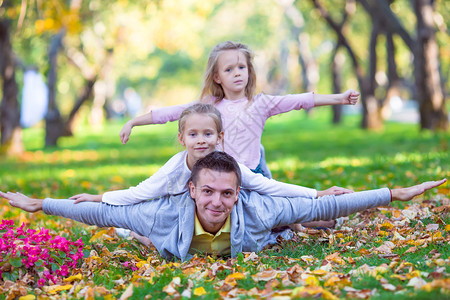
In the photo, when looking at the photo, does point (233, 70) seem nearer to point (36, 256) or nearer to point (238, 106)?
point (238, 106)

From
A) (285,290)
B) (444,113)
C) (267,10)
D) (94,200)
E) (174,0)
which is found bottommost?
(285,290)

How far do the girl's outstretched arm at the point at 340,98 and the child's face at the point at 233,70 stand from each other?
696 mm

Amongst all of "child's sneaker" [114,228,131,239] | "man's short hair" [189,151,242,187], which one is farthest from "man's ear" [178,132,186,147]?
"child's sneaker" [114,228,131,239]

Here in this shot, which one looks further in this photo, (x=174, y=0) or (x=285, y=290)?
(x=174, y=0)

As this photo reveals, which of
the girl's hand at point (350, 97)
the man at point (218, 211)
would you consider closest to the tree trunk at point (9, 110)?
the man at point (218, 211)

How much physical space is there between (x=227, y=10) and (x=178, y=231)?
4807 centimetres

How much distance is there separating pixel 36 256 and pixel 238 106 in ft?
7.37

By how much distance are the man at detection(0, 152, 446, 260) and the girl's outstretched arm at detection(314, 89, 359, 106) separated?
812 millimetres

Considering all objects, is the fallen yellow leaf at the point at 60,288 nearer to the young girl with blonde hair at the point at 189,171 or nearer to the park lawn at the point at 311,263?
the park lawn at the point at 311,263

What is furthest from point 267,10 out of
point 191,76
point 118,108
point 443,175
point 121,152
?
point 118,108

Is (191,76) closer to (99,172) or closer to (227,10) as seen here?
(227,10)

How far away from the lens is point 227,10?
5119 cm

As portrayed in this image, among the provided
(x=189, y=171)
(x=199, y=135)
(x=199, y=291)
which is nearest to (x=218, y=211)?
(x=189, y=171)

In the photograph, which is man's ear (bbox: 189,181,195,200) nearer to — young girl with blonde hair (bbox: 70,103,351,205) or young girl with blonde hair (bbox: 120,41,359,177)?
young girl with blonde hair (bbox: 70,103,351,205)
